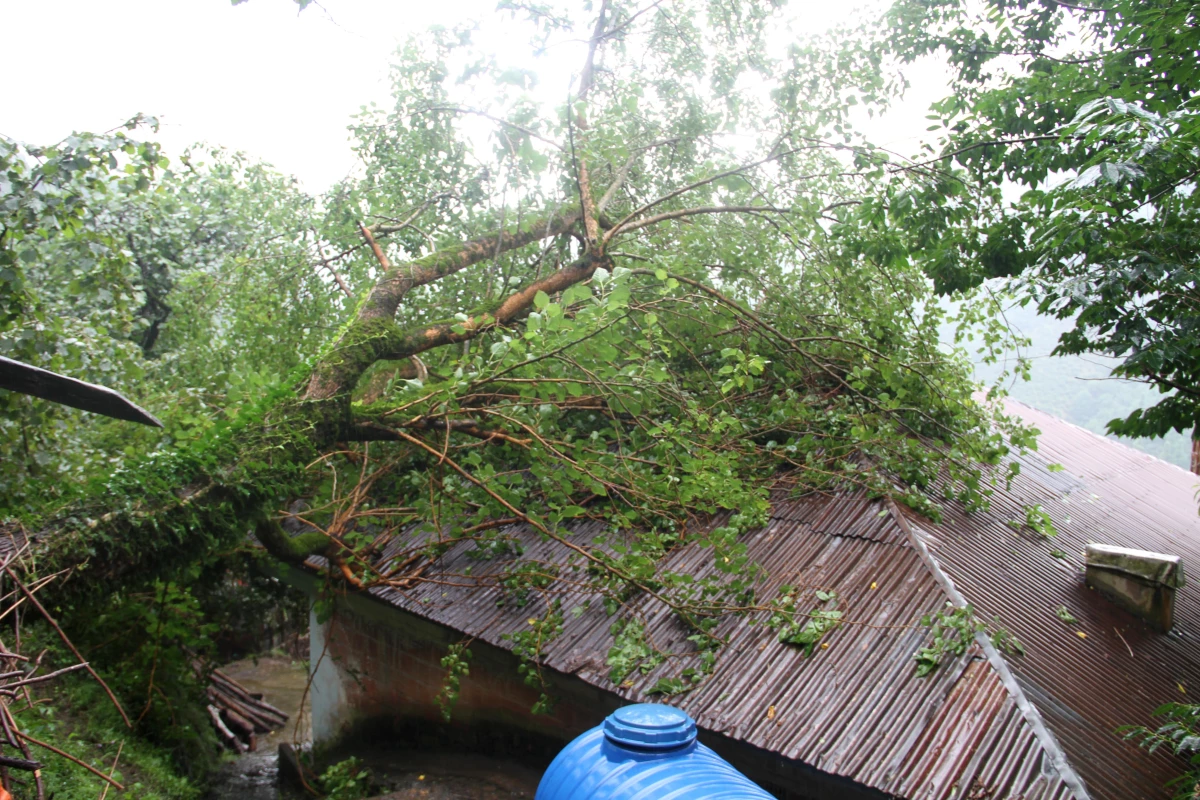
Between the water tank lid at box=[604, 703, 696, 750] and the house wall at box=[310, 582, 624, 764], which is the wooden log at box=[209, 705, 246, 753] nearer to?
the house wall at box=[310, 582, 624, 764]

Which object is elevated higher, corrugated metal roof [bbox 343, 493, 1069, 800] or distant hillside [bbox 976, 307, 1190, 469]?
distant hillside [bbox 976, 307, 1190, 469]

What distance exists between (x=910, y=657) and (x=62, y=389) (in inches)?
153

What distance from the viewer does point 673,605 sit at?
4.93m

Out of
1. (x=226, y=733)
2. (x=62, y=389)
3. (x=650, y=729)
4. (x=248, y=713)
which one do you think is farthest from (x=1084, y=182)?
(x=248, y=713)

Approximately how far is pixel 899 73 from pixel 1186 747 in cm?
628

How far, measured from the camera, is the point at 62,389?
188 centimetres

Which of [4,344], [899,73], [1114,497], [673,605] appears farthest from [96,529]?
[1114,497]

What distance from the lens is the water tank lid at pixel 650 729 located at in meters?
3.48

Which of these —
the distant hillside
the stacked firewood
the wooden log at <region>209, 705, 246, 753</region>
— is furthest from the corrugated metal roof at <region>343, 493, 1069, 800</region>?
the distant hillside

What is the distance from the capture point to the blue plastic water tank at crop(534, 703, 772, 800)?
326cm

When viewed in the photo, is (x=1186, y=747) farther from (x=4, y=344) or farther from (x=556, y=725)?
(x=4, y=344)

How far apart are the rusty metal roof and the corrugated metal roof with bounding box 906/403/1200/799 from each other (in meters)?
0.01

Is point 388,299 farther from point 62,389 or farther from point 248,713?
point 248,713

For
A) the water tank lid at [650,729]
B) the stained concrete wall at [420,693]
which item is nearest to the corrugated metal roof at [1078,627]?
Answer: the water tank lid at [650,729]
